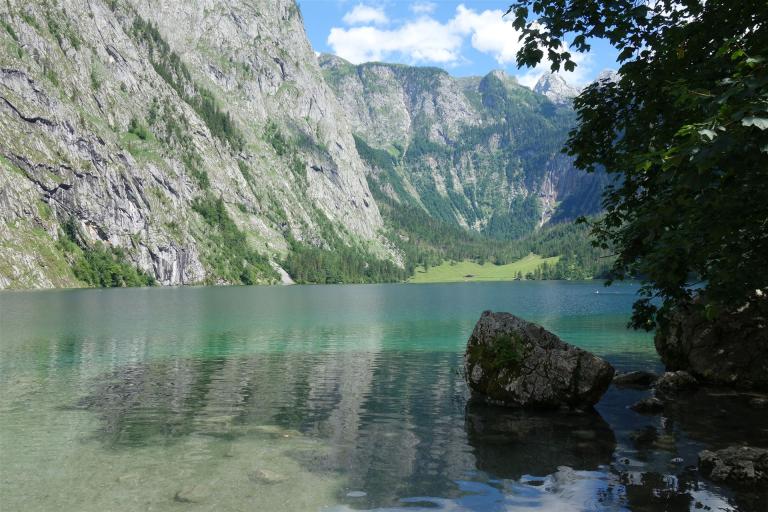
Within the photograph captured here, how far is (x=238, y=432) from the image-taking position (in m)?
22.1

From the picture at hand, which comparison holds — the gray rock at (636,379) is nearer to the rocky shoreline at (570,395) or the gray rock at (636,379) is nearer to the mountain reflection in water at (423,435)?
the rocky shoreline at (570,395)

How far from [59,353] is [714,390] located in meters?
46.5

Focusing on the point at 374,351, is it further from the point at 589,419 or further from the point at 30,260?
the point at 30,260

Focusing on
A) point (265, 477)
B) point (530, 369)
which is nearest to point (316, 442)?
point (265, 477)

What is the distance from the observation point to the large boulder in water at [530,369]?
25.8 metres

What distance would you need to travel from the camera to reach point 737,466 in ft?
52.3

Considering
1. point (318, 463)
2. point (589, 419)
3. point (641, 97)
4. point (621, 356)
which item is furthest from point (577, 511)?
point (621, 356)

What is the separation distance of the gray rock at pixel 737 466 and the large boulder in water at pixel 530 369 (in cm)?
880

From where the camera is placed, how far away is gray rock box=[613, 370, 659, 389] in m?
32.2

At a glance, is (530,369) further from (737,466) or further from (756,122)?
(756,122)

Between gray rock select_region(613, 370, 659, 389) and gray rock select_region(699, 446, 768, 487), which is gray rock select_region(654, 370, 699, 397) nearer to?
gray rock select_region(613, 370, 659, 389)

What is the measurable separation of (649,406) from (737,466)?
30.7 feet

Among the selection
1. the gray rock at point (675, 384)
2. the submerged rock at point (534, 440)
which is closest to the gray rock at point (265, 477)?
the submerged rock at point (534, 440)

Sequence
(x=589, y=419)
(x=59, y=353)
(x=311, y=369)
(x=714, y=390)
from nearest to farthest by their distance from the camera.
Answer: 1. (x=589, y=419)
2. (x=714, y=390)
3. (x=311, y=369)
4. (x=59, y=353)
